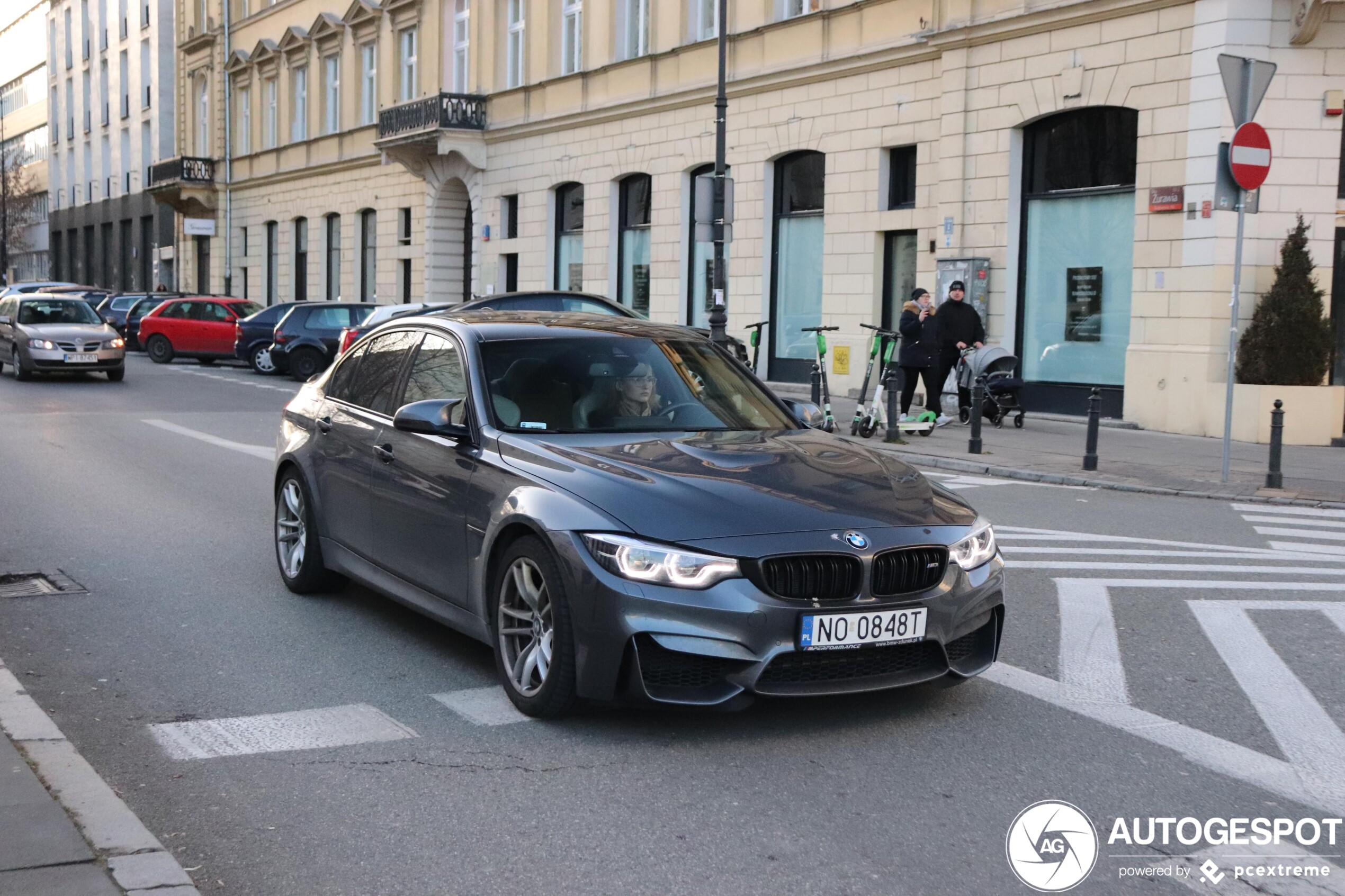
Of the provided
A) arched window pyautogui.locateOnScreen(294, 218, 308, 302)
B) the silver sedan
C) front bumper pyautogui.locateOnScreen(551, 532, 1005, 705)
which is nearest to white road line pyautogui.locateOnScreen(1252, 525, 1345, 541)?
front bumper pyautogui.locateOnScreen(551, 532, 1005, 705)

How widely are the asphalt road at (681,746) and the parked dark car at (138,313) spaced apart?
32085 millimetres

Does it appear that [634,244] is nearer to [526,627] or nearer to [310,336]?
[310,336]

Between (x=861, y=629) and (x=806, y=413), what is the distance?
198 cm

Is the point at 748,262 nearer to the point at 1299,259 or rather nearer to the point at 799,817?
the point at 1299,259

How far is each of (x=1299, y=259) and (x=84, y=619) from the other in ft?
47.9

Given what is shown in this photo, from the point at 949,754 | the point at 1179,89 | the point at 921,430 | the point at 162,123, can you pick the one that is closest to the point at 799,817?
the point at 949,754

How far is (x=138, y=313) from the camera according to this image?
39.6m

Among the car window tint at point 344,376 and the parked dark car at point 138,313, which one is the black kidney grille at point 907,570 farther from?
the parked dark car at point 138,313

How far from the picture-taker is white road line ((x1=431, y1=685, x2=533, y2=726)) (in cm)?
543

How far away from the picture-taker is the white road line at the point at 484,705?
17.8 ft

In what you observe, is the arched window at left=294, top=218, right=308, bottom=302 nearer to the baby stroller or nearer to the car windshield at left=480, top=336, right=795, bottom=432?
the baby stroller

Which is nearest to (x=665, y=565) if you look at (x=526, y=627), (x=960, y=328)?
(x=526, y=627)

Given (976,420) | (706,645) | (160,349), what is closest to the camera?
(706,645)

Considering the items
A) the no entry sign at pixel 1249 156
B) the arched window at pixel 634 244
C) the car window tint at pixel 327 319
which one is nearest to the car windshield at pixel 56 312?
the car window tint at pixel 327 319
